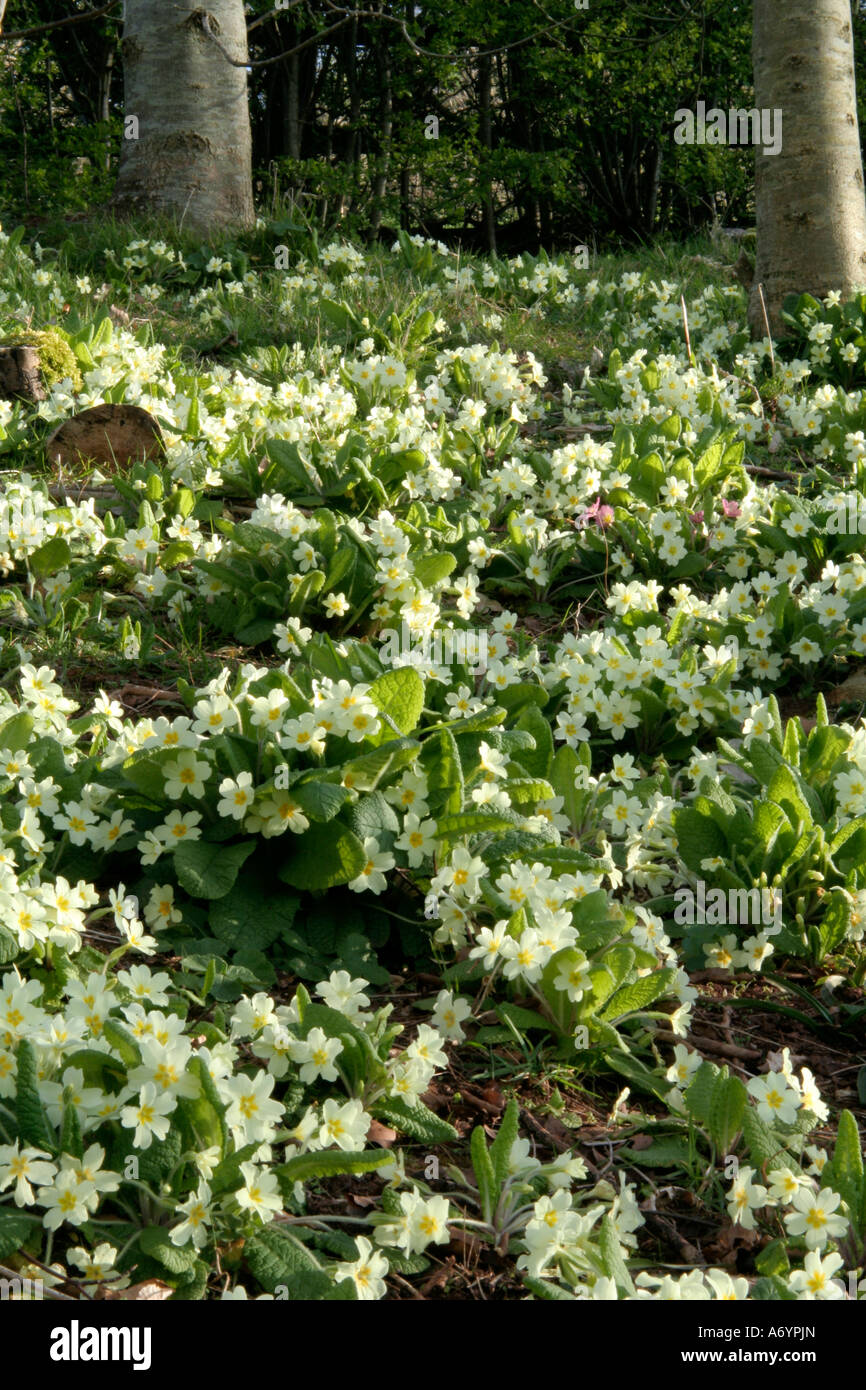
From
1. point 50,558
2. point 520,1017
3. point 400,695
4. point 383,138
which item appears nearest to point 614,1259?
point 520,1017

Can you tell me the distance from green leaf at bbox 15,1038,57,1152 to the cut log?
3228mm

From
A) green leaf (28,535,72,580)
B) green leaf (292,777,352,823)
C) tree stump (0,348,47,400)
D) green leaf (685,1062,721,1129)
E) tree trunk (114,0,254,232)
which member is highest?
tree trunk (114,0,254,232)

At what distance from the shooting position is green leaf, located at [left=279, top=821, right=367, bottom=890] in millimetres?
2590

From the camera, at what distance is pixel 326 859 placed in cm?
261

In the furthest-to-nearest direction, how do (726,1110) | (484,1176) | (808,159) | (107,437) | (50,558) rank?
(808,159), (107,437), (50,558), (726,1110), (484,1176)

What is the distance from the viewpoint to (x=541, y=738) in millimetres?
3094

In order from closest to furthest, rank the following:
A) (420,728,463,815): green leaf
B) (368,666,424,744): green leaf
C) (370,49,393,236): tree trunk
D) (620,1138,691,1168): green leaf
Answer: (620,1138,691,1168): green leaf → (420,728,463,815): green leaf → (368,666,424,744): green leaf → (370,49,393,236): tree trunk

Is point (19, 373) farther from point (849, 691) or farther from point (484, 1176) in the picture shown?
point (484, 1176)

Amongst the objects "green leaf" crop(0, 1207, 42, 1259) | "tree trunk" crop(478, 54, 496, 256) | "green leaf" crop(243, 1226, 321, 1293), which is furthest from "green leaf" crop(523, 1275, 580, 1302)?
"tree trunk" crop(478, 54, 496, 256)

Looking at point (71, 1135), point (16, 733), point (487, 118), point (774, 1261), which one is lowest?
point (774, 1261)

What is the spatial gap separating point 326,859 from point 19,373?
3.38 m

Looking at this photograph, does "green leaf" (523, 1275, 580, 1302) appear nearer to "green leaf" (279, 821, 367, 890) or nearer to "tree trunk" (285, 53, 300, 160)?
"green leaf" (279, 821, 367, 890)
